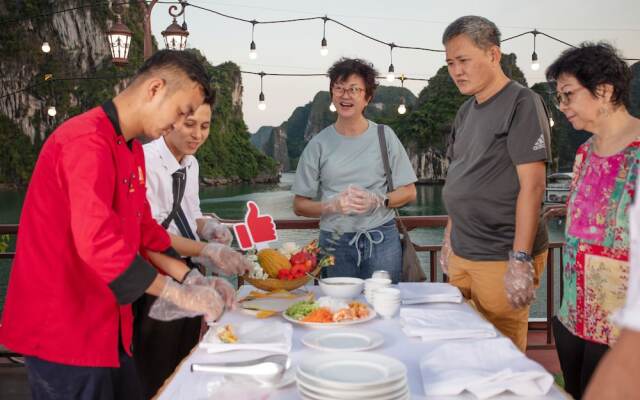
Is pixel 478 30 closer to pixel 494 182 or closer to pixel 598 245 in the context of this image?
pixel 494 182

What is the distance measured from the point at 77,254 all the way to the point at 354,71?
5.48 ft

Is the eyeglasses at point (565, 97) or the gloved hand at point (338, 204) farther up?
the eyeglasses at point (565, 97)

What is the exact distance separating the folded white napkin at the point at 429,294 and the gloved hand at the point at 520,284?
17cm

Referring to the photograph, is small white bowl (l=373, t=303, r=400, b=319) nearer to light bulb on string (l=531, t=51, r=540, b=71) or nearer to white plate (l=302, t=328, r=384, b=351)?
white plate (l=302, t=328, r=384, b=351)

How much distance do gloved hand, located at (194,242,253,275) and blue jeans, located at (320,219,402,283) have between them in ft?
2.05

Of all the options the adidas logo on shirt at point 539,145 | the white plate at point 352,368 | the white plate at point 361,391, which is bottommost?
the white plate at point 352,368

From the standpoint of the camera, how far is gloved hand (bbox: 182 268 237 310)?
1.54 metres

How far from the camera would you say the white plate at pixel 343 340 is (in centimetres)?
136

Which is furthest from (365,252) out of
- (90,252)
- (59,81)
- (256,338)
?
(59,81)

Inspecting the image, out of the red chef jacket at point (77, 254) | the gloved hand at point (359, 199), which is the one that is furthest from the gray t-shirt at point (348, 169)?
the red chef jacket at point (77, 254)

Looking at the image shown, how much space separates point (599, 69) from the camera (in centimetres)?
166

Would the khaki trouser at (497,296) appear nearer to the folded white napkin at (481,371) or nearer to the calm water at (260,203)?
the folded white napkin at (481,371)

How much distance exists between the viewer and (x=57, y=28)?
1756 inches

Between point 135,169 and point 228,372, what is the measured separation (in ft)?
2.06
